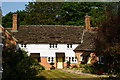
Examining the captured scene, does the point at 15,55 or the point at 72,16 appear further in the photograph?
the point at 72,16

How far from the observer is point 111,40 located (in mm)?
13164

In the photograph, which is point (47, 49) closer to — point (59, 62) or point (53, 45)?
point (53, 45)

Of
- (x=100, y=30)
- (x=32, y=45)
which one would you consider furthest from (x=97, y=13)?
(x=100, y=30)

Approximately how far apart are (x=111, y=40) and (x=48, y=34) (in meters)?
25.4

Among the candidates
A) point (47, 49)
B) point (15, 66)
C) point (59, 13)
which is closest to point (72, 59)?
point (47, 49)

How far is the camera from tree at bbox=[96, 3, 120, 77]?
12805 mm

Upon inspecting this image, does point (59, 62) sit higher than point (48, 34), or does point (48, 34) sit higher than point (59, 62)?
point (48, 34)

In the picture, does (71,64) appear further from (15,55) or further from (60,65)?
(15,55)

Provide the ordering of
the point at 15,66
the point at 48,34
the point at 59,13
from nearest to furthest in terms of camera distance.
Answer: the point at 15,66
the point at 48,34
the point at 59,13

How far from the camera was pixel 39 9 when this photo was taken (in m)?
56.2

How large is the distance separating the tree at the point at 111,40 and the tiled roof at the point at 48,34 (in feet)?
73.9

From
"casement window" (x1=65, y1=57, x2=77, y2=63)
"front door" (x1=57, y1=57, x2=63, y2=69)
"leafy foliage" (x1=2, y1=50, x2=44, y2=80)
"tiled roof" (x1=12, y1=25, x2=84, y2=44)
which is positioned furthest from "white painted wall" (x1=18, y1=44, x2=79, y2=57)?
"leafy foliage" (x1=2, y1=50, x2=44, y2=80)

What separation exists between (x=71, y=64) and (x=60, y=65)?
2037mm

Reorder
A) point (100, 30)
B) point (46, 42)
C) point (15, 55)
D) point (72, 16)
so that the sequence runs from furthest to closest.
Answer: point (72, 16), point (46, 42), point (100, 30), point (15, 55)
